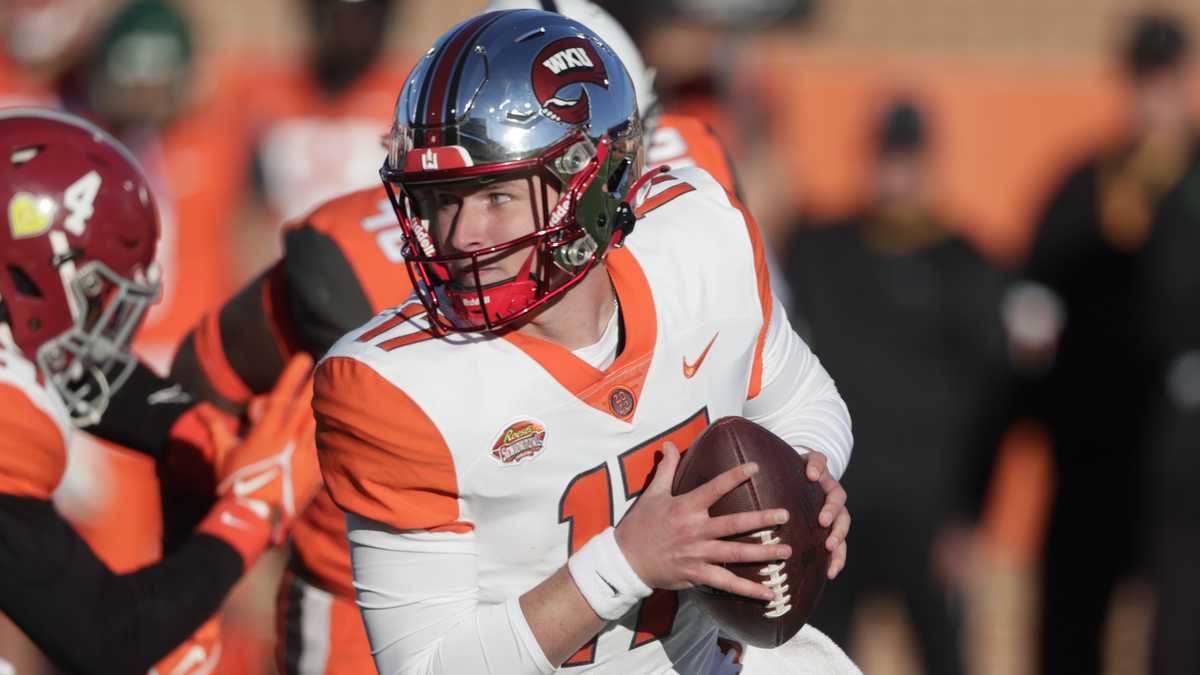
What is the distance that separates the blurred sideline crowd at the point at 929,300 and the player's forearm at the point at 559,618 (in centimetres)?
357

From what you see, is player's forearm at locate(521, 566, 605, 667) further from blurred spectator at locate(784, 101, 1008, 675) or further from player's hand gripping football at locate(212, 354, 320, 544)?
blurred spectator at locate(784, 101, 1008, 675)

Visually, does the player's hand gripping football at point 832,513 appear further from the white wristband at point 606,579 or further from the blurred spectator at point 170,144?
the blurred spectator at point 170,144

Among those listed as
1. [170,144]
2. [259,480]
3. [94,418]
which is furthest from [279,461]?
[170,144]

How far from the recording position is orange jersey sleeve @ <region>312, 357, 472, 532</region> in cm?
257

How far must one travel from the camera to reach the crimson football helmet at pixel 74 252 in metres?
3.34

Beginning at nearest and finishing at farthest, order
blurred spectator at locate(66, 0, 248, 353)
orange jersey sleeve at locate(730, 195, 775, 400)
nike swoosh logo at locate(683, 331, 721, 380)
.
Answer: nike swoosh logo at locate(683, 331, 721, 380)
orange jersey sleeve at locate(730, 195, 775, 400)
blurred spectator at locate(66, 0, 248, 353)

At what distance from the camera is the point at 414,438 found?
A: 2572 millimetres

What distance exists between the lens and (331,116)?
20.7 feet

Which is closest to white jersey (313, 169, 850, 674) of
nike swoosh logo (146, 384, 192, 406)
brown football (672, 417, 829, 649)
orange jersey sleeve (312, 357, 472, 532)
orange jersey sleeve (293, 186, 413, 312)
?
orange jersey sleeve (312, 357, 472, 532)

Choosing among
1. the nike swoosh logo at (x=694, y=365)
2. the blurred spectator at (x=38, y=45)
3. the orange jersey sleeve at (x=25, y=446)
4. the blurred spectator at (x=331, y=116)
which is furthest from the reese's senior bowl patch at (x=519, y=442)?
the blurred spectator at (x=38, y=45)

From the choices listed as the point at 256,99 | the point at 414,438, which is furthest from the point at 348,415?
the point at 256,99

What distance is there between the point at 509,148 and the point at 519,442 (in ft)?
1.47

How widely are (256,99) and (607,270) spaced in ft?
13.4

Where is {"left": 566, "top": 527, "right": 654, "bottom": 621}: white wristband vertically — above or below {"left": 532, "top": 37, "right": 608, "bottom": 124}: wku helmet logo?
below
